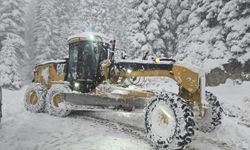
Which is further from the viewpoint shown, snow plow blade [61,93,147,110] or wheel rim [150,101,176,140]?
snow plow blade [61,93,147,110]

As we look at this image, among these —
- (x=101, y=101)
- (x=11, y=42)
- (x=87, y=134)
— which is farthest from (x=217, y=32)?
(x=11, y=42)

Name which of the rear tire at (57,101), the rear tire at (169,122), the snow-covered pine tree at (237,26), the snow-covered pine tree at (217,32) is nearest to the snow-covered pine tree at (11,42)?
the snow-covered pine tree at (217,32)

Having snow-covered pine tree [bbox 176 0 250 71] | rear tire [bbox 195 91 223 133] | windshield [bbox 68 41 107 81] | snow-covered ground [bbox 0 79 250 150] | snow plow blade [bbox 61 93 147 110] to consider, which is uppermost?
snow-covered pine tree [bbox 176 0 250 71]

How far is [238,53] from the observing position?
19.3 meters

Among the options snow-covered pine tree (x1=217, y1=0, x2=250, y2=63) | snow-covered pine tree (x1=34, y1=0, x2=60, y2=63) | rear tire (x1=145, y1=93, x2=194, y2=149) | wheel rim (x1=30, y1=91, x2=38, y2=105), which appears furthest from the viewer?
snow-covered pine tree (x1=34, y1=0, x2=60, y2=63)

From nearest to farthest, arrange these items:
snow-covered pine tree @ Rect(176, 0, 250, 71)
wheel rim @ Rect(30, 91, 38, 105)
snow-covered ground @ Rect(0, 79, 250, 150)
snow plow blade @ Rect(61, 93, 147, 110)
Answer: snow-covered ground @ Rect(0, 79, 250, 150)
snow plow blade @ Rect(61, 93, 147, 110)
wheel rim @ Rect(30, 91, 38, 105)
snow-covered pine tree @ Rect(176, 0, 250, 71)

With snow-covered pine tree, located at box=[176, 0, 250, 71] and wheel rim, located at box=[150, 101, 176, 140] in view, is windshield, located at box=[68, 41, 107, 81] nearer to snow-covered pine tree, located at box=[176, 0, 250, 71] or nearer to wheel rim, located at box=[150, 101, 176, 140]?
wheel rim, located at box=[150, 101, 176, 140]

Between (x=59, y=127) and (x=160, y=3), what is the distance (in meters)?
22.1

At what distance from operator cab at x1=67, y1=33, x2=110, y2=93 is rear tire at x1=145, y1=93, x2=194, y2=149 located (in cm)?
479

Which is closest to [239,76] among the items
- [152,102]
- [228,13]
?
[228,13]

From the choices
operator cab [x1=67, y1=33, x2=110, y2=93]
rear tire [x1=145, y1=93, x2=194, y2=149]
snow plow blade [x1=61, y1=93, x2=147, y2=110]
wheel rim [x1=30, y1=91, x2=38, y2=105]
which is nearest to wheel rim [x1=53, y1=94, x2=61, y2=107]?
snow plow blade [x1=61, y1=93, x2=147, y2=110]

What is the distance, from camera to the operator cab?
13.9 m

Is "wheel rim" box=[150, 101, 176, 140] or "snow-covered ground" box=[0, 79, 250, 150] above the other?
"wheel rim" box=[150, 101, 176, 140]

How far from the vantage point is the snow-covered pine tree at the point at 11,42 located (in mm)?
37250
